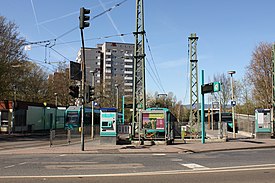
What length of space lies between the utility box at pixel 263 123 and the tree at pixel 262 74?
21.6 metres

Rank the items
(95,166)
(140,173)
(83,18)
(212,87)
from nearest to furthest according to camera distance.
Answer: (140,173)
(95,166)
(83,18)
(212,87)

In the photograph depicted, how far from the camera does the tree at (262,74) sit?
50016 mm

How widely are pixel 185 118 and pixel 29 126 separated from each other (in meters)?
48.8

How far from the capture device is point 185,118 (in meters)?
85.5

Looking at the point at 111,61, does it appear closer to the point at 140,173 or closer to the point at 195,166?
the point at 195,166

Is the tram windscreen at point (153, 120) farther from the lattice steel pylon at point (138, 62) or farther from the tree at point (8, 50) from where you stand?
the tree at point (8, 50)

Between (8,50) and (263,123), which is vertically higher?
(8,50)

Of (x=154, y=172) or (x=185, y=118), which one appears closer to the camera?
(x=154, y=172)

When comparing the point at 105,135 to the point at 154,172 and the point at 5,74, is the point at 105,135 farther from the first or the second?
the point at 5,74

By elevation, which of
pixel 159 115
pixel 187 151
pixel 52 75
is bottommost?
pixel 187 151

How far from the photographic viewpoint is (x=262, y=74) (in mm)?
51094

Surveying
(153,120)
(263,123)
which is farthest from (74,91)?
(263,123)

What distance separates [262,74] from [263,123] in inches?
925

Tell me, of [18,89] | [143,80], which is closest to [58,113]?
[18,89]
